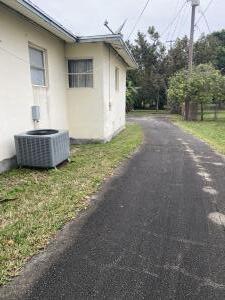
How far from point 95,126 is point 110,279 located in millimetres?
7490

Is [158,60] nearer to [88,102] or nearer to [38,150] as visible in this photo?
[88,102]

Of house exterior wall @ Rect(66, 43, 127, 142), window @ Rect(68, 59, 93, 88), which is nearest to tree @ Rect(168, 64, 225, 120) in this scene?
house exterior wall @ Rect(66, 43, 127, 142)

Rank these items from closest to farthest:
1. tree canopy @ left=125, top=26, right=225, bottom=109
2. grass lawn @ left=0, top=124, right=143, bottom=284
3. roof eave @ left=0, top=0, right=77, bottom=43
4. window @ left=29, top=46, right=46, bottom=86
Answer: grass lawn @ left=0, top=124, right=143, bottom=284 → roof eave @ left=0, top=0, right=77, bottom=43 → window @ left=29, top=46, right=46, bottom=86 → tree canopy @ left=125, top=26, right=225, bottom=109

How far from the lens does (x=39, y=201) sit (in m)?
4.62

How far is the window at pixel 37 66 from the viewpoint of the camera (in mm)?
7543

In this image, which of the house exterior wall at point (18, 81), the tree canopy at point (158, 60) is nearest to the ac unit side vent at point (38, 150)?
the house exterior wall at point (18, 81)

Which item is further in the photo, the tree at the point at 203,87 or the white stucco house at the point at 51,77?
the tree at the point at 203,87

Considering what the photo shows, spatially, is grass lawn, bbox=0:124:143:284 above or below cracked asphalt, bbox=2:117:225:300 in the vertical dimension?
above

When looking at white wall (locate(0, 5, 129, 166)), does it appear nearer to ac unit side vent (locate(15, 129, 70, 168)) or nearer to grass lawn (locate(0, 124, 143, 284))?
ac unit side vent (locate(15, 129, 70, 168))

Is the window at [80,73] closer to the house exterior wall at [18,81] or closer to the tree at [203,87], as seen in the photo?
the house exterior wall at [18,81]

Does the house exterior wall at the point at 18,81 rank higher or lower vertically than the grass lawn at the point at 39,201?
higher

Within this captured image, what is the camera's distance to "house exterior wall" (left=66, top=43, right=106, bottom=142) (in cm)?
945

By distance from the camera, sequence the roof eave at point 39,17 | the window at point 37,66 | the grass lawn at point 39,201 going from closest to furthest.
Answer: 1. the grass lawn at point 39,201
2. the roof eave at point 39,17
3. the window at point 37,66

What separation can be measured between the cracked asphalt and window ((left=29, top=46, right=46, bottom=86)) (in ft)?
12.3
